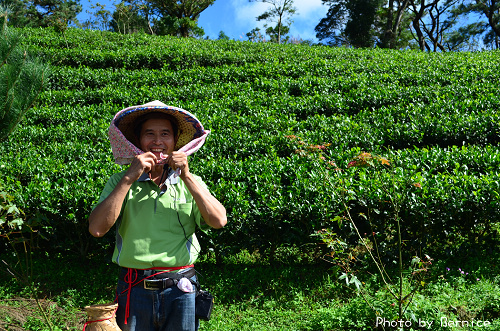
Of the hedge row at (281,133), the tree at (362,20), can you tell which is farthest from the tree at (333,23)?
the hedge row at (281,133)

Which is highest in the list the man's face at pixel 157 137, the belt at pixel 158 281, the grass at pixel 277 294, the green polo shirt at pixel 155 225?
the man's face at pixel 157 137

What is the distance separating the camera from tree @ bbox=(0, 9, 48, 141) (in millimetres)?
3400

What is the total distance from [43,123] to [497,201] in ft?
24.9

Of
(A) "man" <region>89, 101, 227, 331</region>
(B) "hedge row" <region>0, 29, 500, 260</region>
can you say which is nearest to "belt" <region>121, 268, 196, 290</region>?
(A) "man" <region>89, 101, 227, 331</region>

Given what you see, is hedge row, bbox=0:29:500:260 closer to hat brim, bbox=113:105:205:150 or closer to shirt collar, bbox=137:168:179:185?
hat brim, bbox=113:105:205:150

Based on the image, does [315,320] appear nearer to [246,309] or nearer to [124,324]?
[246,309]

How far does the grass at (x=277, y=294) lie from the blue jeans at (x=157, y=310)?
1.72 m

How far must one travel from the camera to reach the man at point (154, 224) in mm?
1859

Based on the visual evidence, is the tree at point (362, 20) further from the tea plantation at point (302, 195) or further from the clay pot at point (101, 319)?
the clay pot at point (101, 319)

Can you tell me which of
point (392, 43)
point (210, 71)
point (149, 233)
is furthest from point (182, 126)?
point (392, 43)

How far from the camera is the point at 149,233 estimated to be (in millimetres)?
1916

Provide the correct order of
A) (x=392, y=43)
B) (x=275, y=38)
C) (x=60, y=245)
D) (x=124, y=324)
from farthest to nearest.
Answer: (x=275, y=38) < (x=392, y=43) < (x=60, y=245) < (x=124, y=324)

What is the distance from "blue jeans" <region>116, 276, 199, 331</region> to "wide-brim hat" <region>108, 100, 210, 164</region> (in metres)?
0.65

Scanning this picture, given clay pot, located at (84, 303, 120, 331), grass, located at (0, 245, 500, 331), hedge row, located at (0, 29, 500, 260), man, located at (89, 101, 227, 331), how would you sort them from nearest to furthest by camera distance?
clay pot, located at (84, 303, 120, 331) → man, located at (89, 101, 227, 331) → grass, located at (0, 245, 500, 331) → hedge row, located at (0, 29, 500, 260)
